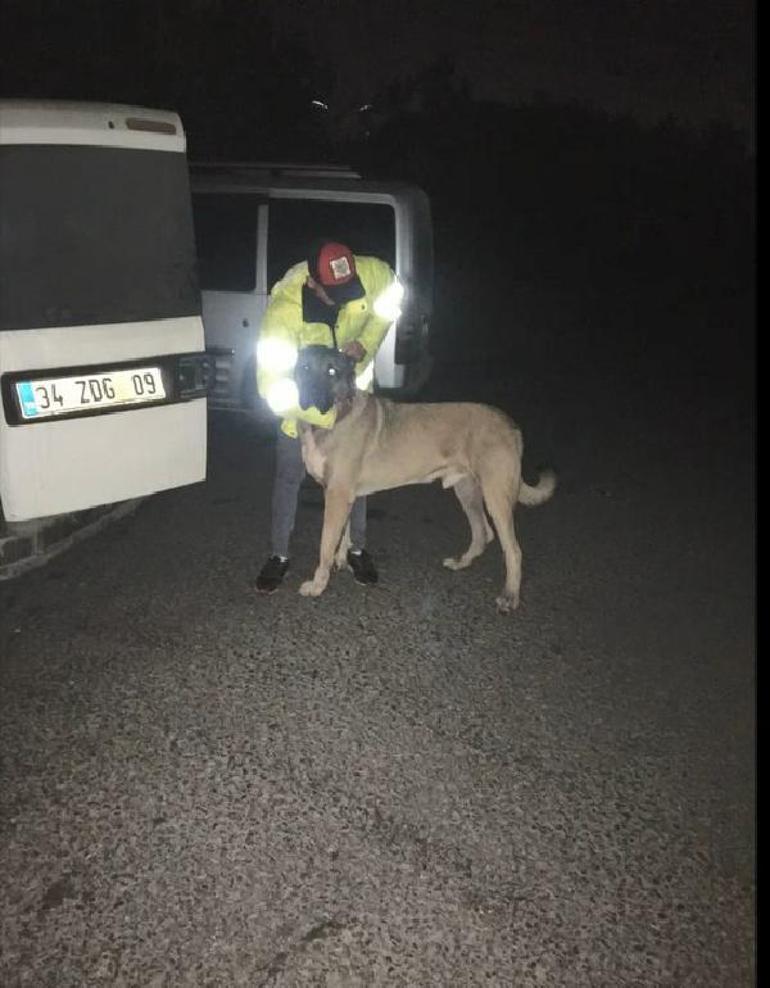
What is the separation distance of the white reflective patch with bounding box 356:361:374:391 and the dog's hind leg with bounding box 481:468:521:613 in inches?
32.5

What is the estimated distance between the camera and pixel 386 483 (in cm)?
501

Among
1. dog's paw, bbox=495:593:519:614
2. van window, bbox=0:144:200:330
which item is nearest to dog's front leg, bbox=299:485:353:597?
dog's paw, bbox=495:593:519:614

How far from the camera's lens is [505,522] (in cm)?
495

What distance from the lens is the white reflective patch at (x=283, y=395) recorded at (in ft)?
14.9

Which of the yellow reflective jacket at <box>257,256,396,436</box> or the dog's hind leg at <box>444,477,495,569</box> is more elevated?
the yellow reflective jacket at <box>257,256,396,436</box>

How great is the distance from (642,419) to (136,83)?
33.2 ft

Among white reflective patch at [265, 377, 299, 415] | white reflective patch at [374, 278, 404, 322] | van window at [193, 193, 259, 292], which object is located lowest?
white reflective patch at [265, 377, 299, 415]

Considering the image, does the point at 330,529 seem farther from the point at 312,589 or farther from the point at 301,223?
the point at 301,223

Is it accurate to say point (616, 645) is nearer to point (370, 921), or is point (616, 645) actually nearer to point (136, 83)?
point (370, 921)

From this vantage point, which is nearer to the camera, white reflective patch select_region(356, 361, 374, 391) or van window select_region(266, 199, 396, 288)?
white reflective patch select_region(356, 361, 374, 391)

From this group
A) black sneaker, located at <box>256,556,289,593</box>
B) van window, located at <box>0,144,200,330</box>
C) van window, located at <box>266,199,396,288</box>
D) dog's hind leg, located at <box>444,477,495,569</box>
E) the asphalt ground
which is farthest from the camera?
van window, located at <box>266,199,396,288</box>

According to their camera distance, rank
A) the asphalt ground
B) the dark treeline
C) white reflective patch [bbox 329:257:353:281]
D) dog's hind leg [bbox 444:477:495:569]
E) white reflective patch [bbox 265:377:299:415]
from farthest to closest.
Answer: the dark treeline → dog's hind leg [bbox 444:477:495:569] → white reflective patch [bbox 265:377:299:415] → white reflective patch [bbox 329:257:353:281] → the asphalt ground

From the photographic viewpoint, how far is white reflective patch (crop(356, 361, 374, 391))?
496 centimetres

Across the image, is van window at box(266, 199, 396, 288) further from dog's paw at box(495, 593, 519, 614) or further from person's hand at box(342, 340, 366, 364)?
dog's paw at box(495, 593, 519, 614)
